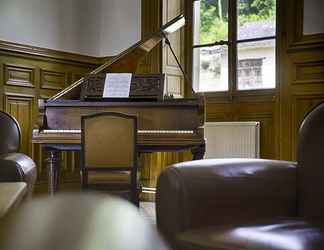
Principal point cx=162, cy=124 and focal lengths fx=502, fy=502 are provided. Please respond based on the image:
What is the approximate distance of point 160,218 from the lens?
1.72 meters

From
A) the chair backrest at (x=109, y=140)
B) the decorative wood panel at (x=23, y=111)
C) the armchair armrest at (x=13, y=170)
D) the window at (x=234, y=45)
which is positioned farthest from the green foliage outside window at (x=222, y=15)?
the armchair armrest at (x=13, y=170)

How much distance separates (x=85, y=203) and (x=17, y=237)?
126 mm

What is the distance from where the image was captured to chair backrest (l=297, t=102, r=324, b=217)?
1.89m

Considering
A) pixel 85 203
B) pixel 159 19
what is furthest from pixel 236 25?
pixel 85 203

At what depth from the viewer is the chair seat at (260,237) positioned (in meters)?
1.44

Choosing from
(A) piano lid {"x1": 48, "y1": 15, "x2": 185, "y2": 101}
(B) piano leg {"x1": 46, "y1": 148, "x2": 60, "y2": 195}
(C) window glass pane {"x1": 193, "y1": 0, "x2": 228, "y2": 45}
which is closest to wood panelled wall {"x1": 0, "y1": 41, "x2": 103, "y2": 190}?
(A) piano lid {"x1": 48, "y1": 15, "x2": 185, "y2": 101}

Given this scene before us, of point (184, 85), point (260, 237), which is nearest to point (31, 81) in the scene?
point (184, 85)

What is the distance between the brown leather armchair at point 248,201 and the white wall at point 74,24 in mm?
3617

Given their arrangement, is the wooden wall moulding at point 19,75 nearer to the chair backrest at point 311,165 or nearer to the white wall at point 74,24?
the white wall at point 74,24

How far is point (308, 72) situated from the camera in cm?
442

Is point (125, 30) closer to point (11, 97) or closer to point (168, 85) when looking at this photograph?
point (168, 85)

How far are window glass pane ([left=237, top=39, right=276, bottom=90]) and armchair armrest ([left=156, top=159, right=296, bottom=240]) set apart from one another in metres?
2.89

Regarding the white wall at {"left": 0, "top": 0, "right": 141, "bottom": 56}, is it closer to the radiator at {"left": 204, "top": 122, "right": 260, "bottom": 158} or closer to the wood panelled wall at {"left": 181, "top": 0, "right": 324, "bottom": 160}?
the radiator at {"left": 204, "top": 122, "right": 260, "bottom": 158}

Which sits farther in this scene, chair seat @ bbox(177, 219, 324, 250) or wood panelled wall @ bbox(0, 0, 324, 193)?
wood panelled wall @ bbox(0, 0, 324, 193)
